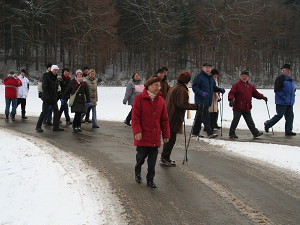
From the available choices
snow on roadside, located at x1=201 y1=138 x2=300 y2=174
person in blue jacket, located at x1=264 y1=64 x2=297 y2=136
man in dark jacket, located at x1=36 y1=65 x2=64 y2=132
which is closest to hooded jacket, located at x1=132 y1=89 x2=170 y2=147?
snow on roadside, located at x1=201 y1=138 x2=300 y2=174

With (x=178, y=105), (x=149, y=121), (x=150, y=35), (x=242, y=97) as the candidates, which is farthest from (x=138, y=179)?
(x=150, y=35)

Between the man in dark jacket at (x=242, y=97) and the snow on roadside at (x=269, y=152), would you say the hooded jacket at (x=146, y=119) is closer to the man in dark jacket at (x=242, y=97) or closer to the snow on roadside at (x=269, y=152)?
the snow on roadside at (x=269, y=152)

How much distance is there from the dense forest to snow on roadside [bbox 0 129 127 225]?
3786 centimetres

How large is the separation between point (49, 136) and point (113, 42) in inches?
1497

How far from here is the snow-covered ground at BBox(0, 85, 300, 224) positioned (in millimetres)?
4828

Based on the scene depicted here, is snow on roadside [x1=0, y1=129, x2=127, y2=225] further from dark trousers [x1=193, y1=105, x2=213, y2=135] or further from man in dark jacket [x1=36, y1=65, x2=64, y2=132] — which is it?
dark trousers [x1=193, y1=105, x2=213, y2=135]

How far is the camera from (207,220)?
15.6ft

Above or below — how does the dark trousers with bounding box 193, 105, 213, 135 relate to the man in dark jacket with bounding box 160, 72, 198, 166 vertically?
below

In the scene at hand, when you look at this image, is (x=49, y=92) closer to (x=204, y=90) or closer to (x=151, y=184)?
(x=204, y=90)

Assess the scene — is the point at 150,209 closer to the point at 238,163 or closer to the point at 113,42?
the point at 238,163

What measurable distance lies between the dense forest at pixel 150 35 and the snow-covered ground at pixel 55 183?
121 feet

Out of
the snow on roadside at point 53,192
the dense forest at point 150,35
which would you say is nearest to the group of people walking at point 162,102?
the snow on roadside at point 53,192

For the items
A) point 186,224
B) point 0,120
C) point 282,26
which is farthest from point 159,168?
point 282,26

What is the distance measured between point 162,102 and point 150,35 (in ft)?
141
